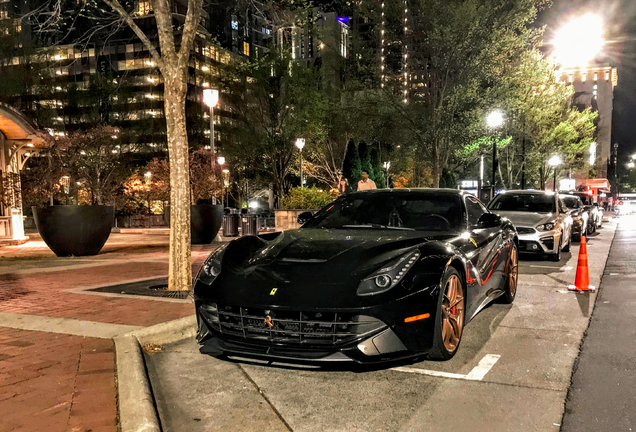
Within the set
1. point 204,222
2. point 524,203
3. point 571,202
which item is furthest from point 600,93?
point 204,222

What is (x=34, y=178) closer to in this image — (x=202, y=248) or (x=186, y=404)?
(x=202, y=248)

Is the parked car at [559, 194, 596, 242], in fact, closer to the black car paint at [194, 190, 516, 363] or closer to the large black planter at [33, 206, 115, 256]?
the black car paint at [194, 190, 516, 363]

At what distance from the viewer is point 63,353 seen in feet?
14.5

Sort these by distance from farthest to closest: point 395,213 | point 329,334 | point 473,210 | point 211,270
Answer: point 473,210
point 395,213
point 211,270
point 329,334

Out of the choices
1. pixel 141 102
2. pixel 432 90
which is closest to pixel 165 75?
pixel 432 90

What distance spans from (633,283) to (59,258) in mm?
11562

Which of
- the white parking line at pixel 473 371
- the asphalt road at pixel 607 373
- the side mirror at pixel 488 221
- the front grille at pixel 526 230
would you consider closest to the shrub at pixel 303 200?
the front grille at pixel 526 230

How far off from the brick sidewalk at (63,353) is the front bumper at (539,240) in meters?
7.21

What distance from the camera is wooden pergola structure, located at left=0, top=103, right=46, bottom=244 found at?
15.1 meters

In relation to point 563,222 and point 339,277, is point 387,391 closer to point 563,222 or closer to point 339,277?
point 339,277

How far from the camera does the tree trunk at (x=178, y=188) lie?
23.5 feet

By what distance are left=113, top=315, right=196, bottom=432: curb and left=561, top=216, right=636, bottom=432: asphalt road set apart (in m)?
2.51

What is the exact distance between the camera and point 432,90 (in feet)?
74.0

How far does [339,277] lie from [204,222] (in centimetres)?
1142
